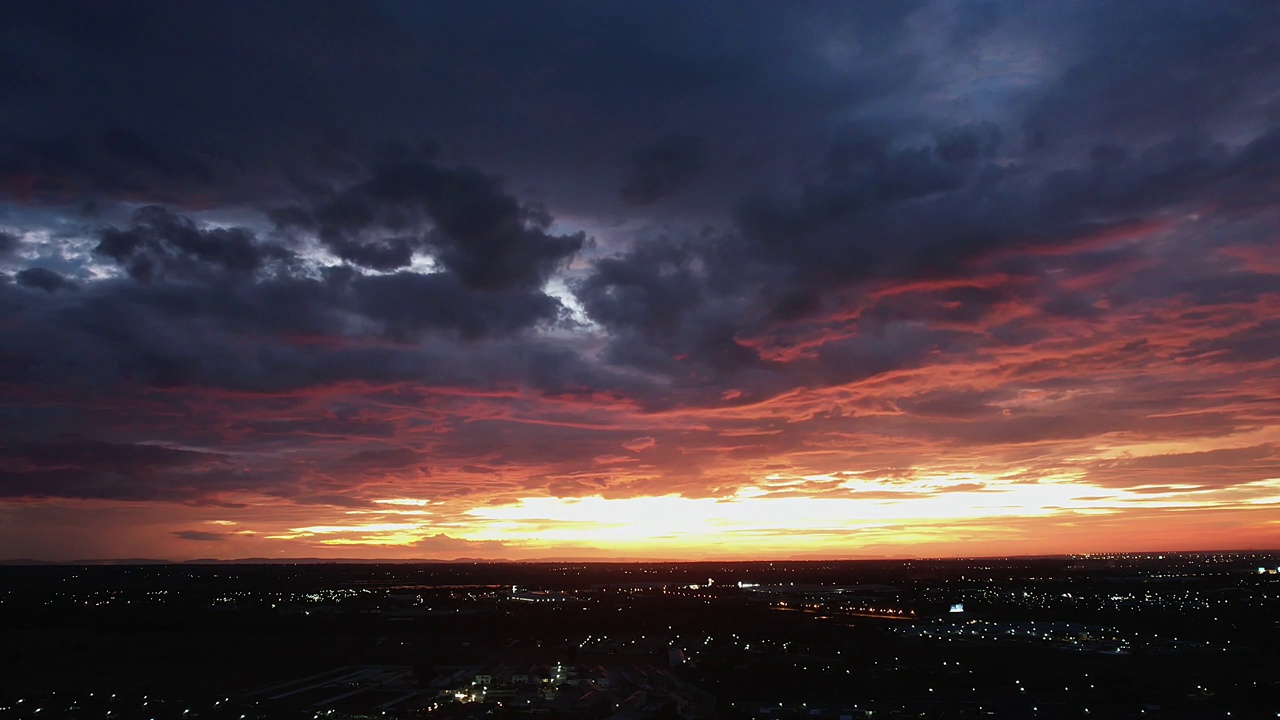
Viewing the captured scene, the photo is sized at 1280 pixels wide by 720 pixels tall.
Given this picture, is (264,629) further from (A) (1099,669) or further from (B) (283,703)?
(A) (1099,669)

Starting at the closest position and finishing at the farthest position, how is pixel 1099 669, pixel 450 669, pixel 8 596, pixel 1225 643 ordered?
pixel 1099 669 → pixel 450 669 → pixel 1225 643 → pixel 8 596

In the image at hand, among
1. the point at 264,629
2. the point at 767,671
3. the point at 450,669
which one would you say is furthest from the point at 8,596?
the point at 767,671

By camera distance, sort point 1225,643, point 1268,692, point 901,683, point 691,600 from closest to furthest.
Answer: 1. point 1268,692
2. point 901,683
3. point 1225,643
4. point 691,600

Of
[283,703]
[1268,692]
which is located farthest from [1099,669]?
[283,703]

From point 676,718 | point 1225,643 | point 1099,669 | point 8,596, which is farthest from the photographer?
point 8,596

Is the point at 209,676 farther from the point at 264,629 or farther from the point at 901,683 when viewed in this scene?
the point at 901,683

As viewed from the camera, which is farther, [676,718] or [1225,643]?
[1225,643]
